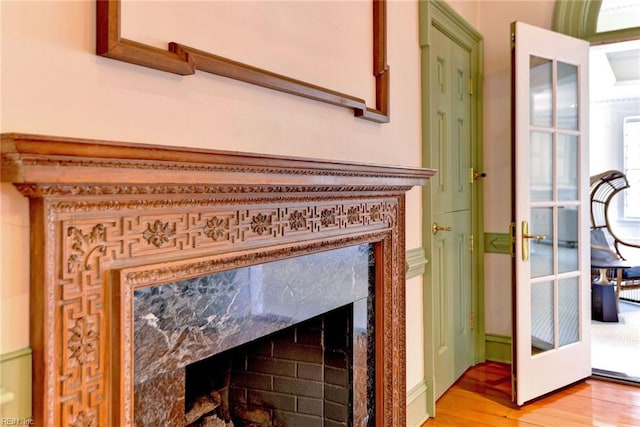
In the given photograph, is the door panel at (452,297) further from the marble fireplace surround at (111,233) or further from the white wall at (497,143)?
the marble fireplace surround at (111,233)

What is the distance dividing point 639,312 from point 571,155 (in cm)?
265

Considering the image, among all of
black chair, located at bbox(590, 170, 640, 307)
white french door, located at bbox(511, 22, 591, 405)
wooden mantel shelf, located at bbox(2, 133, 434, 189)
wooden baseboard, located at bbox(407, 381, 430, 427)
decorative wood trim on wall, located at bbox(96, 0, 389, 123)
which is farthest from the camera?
black chair, located at bbox(590, 170, 640, 307)

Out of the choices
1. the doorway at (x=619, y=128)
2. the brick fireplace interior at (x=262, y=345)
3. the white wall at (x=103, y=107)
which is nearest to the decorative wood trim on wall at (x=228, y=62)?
the white wall at (x=103, y=107)

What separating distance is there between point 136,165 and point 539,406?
2.58m

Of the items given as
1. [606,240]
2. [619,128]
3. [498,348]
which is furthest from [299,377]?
[619,128]

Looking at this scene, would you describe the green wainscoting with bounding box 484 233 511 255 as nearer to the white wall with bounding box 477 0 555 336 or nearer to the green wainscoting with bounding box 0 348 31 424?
the white wall with bounding box 477 0 555 336

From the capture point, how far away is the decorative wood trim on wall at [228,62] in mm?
975

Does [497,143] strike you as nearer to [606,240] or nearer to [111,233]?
[606,240]

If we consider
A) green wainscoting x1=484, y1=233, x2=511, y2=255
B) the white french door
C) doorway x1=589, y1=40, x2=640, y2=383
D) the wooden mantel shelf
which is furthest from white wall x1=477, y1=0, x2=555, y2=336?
doorway x1=589, y1=40, x2=640, y2=383

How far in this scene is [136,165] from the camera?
94 cm

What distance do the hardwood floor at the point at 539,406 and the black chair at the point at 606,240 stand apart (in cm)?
181

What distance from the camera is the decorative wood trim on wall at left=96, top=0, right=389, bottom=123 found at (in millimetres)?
975

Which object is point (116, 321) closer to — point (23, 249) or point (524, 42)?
point (23, 249)

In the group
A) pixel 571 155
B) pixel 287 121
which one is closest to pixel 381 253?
pixel 287 121
